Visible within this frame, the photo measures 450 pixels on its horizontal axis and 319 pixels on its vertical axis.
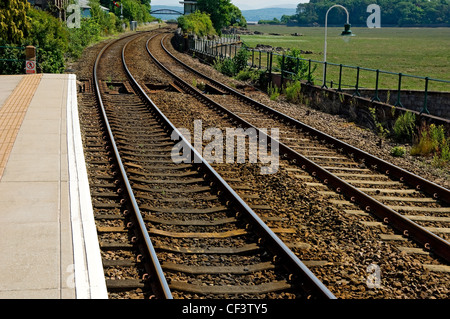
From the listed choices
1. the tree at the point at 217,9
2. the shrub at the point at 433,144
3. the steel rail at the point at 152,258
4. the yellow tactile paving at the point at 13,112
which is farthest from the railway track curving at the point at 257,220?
the tree at the point at 217,9

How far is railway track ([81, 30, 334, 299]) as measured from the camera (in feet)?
20.8

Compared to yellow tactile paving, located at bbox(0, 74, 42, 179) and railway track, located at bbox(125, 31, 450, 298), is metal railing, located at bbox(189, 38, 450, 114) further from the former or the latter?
yellow tactile paving, located at bbox(0, 74, 42, 179)

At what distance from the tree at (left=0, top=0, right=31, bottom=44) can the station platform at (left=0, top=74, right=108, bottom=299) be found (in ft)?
40.4

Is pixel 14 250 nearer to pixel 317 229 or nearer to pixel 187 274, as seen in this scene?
pixel 187 274

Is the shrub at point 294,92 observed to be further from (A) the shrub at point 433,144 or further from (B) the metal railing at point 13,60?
(B) the metal railing at point 13,60

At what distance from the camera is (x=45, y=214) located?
25.3 feet

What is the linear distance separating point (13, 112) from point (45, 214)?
8.54 metres

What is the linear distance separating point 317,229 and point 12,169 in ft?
17.7

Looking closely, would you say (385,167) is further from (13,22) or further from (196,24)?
(196,24)

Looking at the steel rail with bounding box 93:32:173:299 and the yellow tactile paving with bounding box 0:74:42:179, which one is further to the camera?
the yellow tactile paving with bounding box 0:74:42:179
